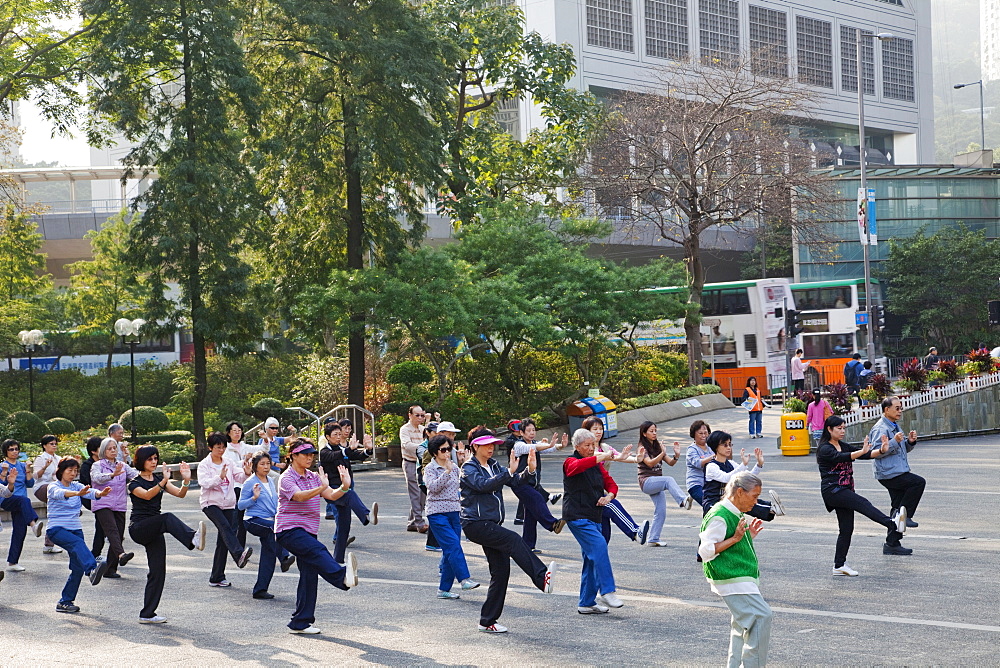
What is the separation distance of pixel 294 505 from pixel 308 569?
0.59 meters

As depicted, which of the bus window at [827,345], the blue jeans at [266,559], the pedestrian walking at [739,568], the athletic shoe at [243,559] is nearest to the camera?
the pedestrian walking at [739,568]

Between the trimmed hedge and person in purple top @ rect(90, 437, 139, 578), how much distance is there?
71.9 feet

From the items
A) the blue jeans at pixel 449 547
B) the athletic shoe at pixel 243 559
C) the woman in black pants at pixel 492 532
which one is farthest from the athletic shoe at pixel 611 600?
the athletic shoe at pixel 243 559

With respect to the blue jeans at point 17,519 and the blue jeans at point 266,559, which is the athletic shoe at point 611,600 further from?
the blue jeans at point 17,519

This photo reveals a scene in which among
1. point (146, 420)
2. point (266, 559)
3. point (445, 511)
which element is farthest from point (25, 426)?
point (445, 511)

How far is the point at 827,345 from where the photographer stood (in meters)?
43.1

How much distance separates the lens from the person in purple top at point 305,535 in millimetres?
9445

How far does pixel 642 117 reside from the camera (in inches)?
1453

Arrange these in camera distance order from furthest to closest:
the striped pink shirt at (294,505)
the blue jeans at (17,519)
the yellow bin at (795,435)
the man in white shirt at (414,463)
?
the yellow bin at (795,435) < the man in white shirt at (414,463) < the blue jeans at (17,519) < the striped pink shirt at (294,505)

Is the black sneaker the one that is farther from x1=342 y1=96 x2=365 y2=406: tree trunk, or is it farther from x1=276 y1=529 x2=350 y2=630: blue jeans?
x1=342 y1=96 x2=365 y2=406: tree trunk

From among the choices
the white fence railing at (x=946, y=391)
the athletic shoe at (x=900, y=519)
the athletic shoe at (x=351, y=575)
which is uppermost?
the white fence railing at (x=946, y=391)

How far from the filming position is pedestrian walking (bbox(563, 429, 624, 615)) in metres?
9.89

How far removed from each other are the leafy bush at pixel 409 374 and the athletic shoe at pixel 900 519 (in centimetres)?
1940

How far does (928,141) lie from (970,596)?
251ft
